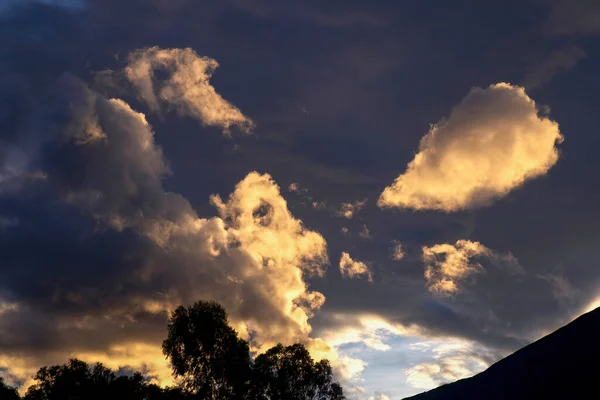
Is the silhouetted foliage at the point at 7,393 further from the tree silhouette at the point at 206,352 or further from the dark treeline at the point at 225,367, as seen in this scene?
the tree silhouette at the point at 206,352

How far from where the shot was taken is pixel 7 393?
128 metres

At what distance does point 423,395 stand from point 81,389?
425 feet

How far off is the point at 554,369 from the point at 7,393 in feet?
431

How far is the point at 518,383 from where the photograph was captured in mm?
125562

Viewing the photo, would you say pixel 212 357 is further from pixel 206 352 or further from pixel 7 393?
pixel 7 393

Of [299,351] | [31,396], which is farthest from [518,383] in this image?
[31,396]

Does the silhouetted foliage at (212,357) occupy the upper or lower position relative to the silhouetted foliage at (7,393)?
lower

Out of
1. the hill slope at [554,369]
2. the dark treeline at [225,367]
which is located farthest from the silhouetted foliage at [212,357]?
the hill slope at [554,369]

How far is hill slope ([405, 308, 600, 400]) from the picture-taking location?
105 metres

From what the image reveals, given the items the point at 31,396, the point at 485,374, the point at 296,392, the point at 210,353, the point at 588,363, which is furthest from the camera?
the point at 485,374

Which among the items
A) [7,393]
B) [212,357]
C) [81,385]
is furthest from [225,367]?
[7,393]

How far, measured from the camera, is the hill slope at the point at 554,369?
10456cm

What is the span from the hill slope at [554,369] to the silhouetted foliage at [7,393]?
4793 inches

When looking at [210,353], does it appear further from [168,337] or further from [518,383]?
[518,383]
